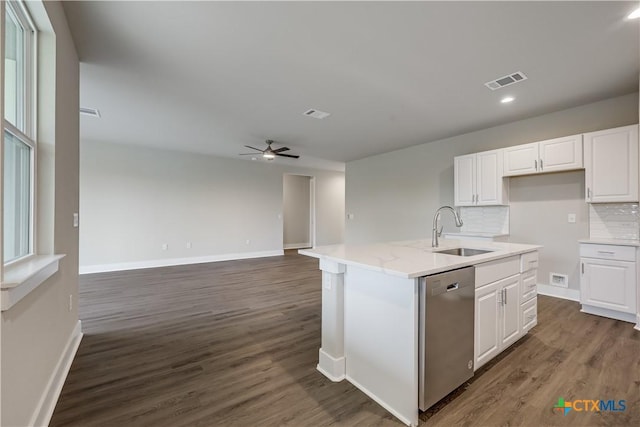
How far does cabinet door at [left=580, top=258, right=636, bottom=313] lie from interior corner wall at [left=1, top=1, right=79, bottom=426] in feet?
16.2

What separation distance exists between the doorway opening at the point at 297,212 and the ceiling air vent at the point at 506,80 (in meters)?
6.41

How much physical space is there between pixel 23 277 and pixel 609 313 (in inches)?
200

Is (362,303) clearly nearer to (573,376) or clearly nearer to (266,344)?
(266,344)

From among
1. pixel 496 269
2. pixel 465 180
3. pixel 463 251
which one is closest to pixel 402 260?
pixel 496 269

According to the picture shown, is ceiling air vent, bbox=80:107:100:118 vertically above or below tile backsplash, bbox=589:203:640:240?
above

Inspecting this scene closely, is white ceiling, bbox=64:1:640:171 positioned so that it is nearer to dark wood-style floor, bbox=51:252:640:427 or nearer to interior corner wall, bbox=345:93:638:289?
interior corner wall, bbox=345:93:638:289

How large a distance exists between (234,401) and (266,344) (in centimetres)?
77

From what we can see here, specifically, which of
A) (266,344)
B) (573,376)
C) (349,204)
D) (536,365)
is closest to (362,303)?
(266,344)

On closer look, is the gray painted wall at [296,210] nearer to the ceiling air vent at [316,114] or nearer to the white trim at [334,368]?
the ceiling air vent at [316,114]

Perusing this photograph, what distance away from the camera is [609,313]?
3.17 m

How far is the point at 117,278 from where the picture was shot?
5.04 metres

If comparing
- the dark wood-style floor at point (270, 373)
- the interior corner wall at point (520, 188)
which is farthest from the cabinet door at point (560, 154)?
the dark wood-style floor at point (270, 373)

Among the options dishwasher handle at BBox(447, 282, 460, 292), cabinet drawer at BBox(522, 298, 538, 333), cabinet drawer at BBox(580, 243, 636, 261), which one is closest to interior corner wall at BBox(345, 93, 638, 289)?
cabinet drawer at BBox(580, 243, 636, 261)

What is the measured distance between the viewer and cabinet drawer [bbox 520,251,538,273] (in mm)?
2391
